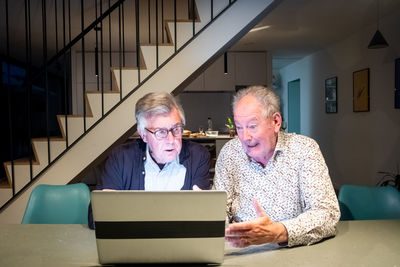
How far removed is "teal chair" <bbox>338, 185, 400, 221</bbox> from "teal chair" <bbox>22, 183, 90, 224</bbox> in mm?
1297

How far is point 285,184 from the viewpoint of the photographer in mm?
1587

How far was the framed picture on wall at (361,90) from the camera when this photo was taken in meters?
5.53

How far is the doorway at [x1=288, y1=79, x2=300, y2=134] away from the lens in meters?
9.79

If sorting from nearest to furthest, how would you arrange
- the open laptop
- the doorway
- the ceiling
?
the open laptop < the ceiling < the doorway

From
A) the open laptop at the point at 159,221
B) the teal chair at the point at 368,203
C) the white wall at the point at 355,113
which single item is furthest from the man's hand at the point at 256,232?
the white wall at the point at 355,113

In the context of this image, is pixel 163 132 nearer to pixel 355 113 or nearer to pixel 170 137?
pixel 170 137

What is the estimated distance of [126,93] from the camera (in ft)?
12.2

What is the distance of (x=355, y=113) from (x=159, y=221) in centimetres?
562

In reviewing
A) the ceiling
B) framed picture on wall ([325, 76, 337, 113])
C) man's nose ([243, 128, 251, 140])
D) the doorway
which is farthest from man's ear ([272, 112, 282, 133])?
the doorway

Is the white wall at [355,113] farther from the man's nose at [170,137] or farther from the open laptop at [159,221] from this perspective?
the open laptop at [159,221]

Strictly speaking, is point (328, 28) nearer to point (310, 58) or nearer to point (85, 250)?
point (310, 58)

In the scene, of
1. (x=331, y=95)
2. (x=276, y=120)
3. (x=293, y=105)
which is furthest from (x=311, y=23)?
(x=293, y=105)

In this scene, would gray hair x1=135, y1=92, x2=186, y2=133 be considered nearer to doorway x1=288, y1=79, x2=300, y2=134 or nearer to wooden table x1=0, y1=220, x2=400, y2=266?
wooden table x1=0, y1=220, x2=400, y2=266

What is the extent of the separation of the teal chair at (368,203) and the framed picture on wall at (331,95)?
5.11 metres
